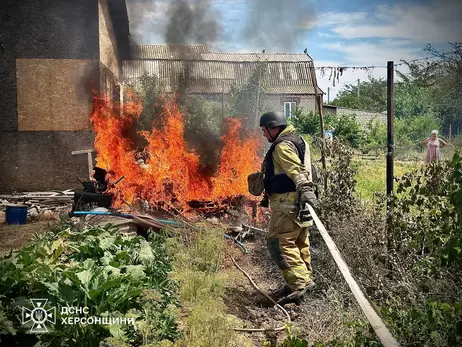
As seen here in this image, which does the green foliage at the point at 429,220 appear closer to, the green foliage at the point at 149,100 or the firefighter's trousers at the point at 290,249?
the firefighter's trousers at the point at 290,249

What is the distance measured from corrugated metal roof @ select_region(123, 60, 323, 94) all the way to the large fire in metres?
3.24

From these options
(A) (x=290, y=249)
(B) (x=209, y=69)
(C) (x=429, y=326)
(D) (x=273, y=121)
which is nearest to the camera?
(C) (x=429, y=326)

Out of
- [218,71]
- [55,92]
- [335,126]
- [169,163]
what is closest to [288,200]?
[169,163]

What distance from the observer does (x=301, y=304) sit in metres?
5.55

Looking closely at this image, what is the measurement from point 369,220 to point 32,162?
1111 cm

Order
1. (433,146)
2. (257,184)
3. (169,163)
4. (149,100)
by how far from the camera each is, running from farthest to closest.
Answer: (149,100), (433,146), (169,163), (257,184)

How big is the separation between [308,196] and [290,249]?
769 mm

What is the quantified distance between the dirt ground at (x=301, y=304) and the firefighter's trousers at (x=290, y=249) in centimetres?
22

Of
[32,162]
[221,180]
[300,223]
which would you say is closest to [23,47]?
[32,162]

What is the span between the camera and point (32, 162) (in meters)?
14.2

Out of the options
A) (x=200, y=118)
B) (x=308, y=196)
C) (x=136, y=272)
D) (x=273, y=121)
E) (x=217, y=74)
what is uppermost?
(x=217, y=74)

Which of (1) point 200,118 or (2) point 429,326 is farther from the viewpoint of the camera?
(1) point 200,118

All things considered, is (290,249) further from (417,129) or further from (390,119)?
(417,129)

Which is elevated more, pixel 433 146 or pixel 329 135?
pixel 329 135
